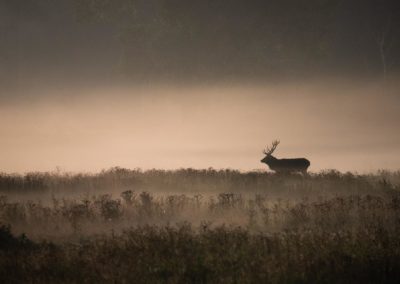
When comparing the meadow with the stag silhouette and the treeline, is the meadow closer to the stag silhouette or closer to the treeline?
the stag silhouette

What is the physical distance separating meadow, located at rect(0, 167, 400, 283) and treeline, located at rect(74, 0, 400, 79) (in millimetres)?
24956

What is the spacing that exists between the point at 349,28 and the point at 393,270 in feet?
182

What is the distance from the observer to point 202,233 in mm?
11781

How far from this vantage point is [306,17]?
51844 mm

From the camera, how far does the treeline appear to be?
49.2 metres

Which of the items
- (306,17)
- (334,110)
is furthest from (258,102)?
(306,17)

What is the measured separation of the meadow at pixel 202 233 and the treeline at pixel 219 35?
2496cm

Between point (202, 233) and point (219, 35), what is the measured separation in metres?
40.3

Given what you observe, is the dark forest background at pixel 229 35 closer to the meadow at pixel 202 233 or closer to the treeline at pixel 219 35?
the treeline at pixel 219 35

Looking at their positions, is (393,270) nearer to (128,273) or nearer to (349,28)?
(128,273)

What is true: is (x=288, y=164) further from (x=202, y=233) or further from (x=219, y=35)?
(x=219, y=35)

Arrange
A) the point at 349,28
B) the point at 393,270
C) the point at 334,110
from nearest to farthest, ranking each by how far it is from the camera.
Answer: the point at 393,270 < the point at 349,28 < the point at 334,110

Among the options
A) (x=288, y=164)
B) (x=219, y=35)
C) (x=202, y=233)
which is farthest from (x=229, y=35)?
(x=202, y=233)

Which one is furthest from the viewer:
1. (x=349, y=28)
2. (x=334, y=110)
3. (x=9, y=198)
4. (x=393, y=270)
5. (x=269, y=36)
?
(x=334, y=110)
